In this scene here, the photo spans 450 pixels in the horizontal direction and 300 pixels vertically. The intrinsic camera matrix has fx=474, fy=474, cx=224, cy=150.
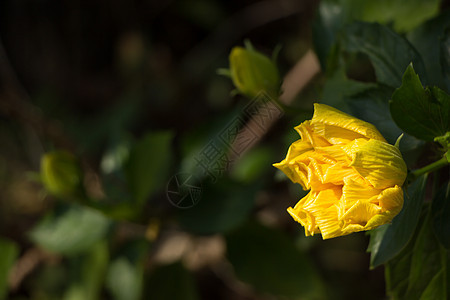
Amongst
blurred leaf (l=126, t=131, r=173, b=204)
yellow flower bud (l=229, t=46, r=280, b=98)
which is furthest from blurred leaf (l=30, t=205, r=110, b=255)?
yellow flower bud (l=229, t=46, r=280, b=98)

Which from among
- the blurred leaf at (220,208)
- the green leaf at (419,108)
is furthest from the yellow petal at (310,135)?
the blurred leaf at (220,208)

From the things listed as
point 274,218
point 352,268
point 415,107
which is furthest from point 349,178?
point 352,268

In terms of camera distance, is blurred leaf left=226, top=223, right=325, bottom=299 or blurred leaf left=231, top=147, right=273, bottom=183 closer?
blurred leaf left=226, top=223, right=325, bottom=299

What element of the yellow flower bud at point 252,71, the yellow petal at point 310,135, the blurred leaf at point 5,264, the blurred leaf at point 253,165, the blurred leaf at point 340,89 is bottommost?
the blurred leaf at point 253,165

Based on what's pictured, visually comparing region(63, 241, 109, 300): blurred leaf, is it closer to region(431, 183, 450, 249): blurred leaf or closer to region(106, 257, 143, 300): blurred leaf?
region(106, 257, 143, 300): blurred leaf

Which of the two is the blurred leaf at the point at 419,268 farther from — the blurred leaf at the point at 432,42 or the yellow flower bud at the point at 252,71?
the yellow flower bud at the point at 252,71
